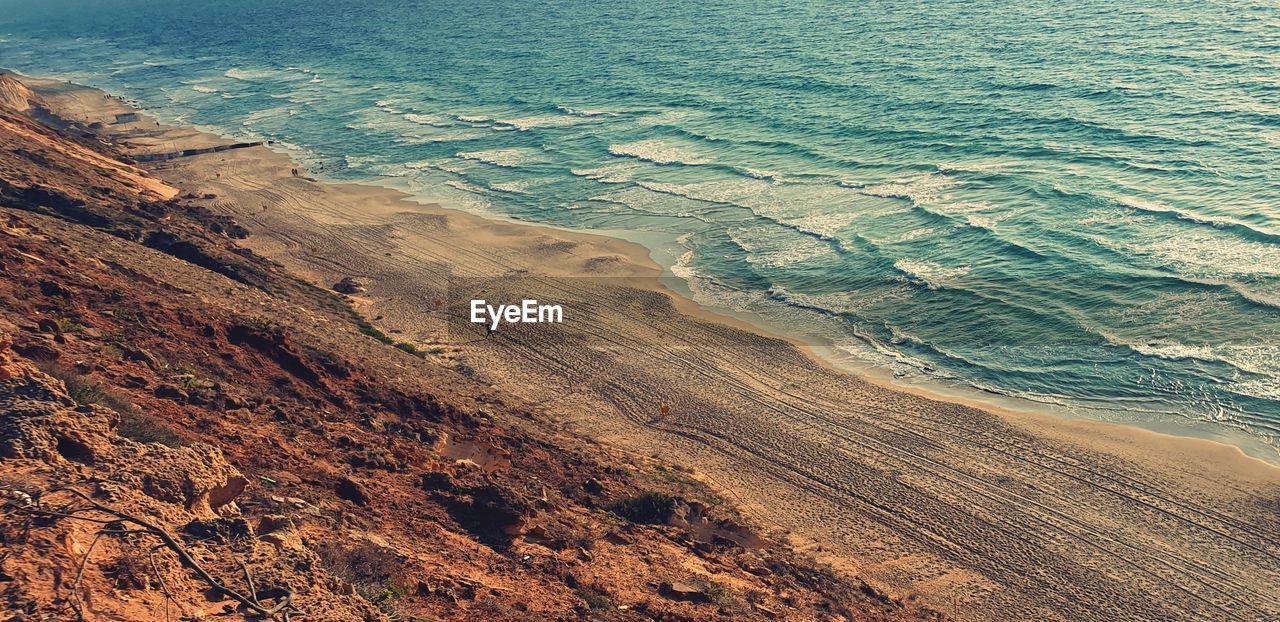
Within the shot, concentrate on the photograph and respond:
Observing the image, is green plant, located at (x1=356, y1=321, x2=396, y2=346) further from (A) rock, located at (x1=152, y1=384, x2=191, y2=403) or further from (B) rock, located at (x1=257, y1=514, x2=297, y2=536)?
(B) rock, located at (x1=257, y1=514, x2=297, y2=536)

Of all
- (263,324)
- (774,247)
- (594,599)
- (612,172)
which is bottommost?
(594,599)

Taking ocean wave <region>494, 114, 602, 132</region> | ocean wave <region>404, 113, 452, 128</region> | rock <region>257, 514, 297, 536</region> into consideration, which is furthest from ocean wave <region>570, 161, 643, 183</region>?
rock <region>257, 514, 297, 536</region>

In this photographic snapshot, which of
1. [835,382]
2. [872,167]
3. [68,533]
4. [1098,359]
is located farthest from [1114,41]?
[68,533]

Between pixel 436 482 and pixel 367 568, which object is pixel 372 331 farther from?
pixel 367 568

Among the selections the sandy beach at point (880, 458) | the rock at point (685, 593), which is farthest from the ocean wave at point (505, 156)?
the rock at point (685, 593)

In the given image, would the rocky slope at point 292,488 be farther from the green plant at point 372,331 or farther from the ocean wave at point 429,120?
the ocean wave at point 429,120

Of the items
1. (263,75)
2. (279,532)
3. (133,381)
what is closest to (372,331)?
(133,381)
